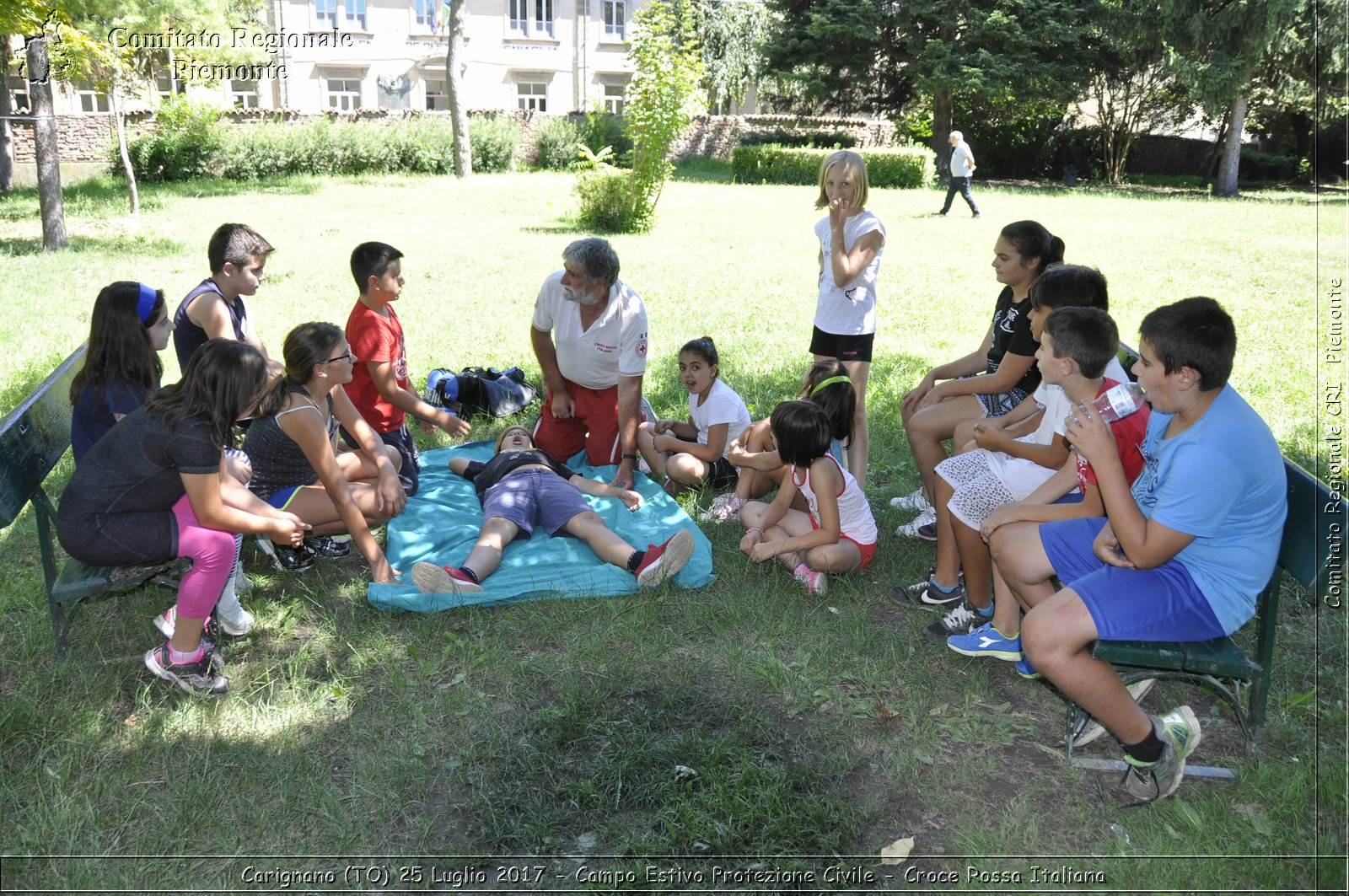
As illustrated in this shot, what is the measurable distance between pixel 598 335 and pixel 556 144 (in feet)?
82.8

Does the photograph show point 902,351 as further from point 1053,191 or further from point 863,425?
point 1053,191

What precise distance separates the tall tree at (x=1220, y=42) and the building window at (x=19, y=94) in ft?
95.8

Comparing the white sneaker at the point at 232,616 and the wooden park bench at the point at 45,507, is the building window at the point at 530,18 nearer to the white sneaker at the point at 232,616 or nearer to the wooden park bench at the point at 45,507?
the wooden park bench at the point at 45,507

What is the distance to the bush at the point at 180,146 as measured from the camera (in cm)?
2327

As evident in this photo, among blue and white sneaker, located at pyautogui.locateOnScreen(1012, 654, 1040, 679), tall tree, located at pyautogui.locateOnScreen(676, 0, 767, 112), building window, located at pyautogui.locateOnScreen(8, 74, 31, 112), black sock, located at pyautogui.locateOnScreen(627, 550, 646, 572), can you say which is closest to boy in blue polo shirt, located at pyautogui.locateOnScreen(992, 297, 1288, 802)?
blue and white sneaker, located at pyautogui.locateOnScreen(1012, 654, 1040, 679)

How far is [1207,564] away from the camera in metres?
2.91

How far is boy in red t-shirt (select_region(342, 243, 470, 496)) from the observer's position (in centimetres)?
496

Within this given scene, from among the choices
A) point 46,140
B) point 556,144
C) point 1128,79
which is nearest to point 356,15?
point 556,144

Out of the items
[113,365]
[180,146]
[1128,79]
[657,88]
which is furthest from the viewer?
[1128,79]

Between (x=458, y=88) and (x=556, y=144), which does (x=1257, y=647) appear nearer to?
(x=458, y=88)

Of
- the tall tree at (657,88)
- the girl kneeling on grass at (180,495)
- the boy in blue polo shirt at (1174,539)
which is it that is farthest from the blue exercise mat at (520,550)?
the tall tree at (657,88)

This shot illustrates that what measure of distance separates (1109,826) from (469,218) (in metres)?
15.8

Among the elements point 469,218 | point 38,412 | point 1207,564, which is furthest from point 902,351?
point 469,218

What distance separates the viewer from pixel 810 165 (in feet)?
88.8
